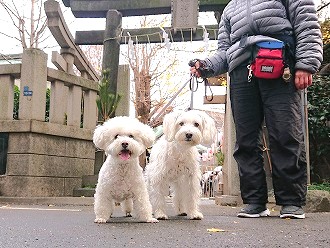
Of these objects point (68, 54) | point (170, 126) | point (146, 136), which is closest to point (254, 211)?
point (170, 126)

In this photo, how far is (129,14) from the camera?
9727 millimetres

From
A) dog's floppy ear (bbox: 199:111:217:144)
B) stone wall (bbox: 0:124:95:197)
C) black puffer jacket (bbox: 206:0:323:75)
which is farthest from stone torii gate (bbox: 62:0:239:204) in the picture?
dog's floppy ear (bbox: 199:111:217:144)

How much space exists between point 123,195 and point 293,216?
1.42 metres

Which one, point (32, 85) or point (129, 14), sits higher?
point (129, 14)

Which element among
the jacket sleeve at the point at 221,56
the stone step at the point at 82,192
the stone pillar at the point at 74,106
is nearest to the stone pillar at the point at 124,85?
the stone pillar at the point at 74,106

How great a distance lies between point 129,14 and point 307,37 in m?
6.11

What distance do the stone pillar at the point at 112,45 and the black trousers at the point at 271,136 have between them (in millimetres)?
4975

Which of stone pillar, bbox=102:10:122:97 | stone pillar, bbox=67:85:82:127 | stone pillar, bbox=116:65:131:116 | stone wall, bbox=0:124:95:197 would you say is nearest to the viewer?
stone wall, bbox=0:124:95:197

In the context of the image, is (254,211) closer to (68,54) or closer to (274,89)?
(274,89)

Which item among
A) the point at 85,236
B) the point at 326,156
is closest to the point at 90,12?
the point at 326,156

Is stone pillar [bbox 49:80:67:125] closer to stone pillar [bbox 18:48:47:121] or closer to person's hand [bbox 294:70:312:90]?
stone pillar [bbox 18:48:47:121]

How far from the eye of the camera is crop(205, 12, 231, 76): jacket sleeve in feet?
15.3

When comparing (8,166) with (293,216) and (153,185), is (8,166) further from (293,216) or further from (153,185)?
(293,216)

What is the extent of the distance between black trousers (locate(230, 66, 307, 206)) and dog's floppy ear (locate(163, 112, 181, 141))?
549 millimetres
